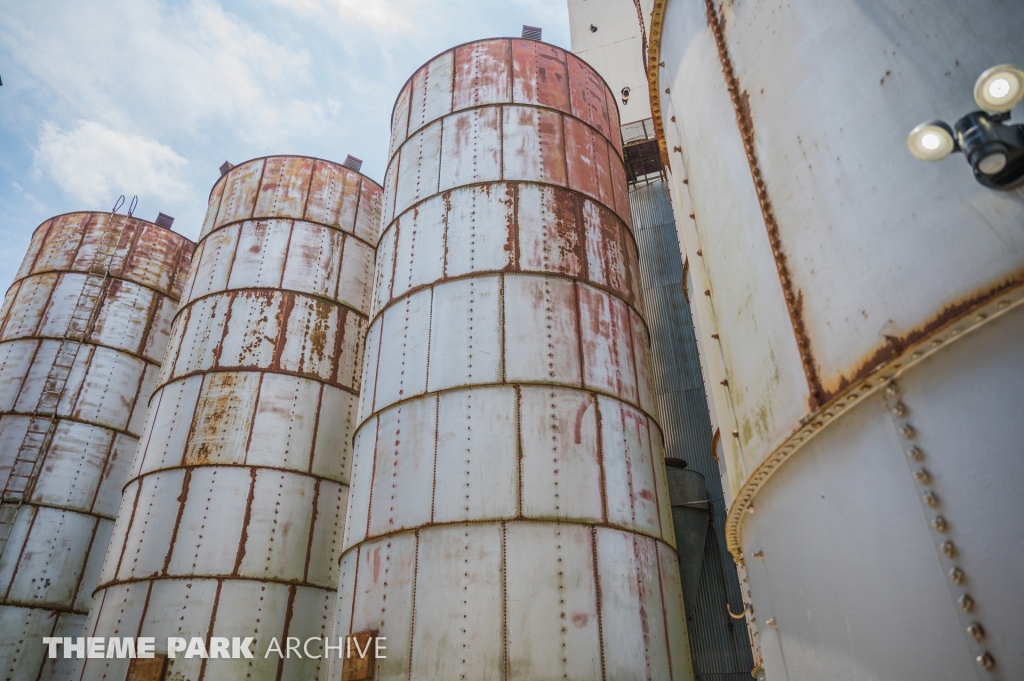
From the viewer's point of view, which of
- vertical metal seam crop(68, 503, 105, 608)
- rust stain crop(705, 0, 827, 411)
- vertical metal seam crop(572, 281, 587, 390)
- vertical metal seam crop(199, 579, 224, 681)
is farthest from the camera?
vertical metal seam crop(68, 503, 105, 608)

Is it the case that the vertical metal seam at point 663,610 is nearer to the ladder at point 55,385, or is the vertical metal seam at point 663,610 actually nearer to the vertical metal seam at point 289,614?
the vertical metal seam at point 289,614

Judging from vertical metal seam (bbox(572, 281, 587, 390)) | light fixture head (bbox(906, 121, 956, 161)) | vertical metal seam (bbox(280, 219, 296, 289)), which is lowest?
light fixture head (bbox(906, 121, 956, 161))

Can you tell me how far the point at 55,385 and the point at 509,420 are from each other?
12.6 m

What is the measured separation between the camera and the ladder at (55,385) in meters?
14.1

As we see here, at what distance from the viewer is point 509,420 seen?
327 inches

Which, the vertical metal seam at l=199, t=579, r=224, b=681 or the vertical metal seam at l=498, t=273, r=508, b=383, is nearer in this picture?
the vertical metal seam at l=498, t=273, r=508, b=383

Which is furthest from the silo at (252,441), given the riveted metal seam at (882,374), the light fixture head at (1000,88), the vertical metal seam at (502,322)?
the light fixture head at (1000,88)

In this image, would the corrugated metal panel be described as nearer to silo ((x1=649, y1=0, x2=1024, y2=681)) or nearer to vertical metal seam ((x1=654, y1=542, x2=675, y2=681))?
vertical metal seam ((x1=654, y1=542, x2=675, y2=681))

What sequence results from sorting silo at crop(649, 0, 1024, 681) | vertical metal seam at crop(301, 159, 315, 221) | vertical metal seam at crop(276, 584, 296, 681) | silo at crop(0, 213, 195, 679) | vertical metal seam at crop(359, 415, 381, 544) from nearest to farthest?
1. silo at crop(649, 0, 1024, 681)
2. vertical metal seam at crop(359, 415, 381, 544)
3. vertical metal seam at crop(276, 584, 296, 681)
4. silo at crop(0, 213, 195, 679)
5. vertical metal seam at crop(301, 159, 315, 221)

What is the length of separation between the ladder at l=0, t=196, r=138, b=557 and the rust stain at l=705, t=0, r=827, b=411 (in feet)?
51.9

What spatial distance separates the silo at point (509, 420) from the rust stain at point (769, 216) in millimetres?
4356

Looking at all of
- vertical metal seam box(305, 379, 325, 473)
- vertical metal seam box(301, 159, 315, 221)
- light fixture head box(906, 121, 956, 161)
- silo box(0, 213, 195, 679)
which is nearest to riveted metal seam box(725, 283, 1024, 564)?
light fixture head box(906, 121, 956, 161)

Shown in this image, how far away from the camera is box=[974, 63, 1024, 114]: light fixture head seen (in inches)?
107

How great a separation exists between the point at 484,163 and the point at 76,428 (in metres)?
11.5
